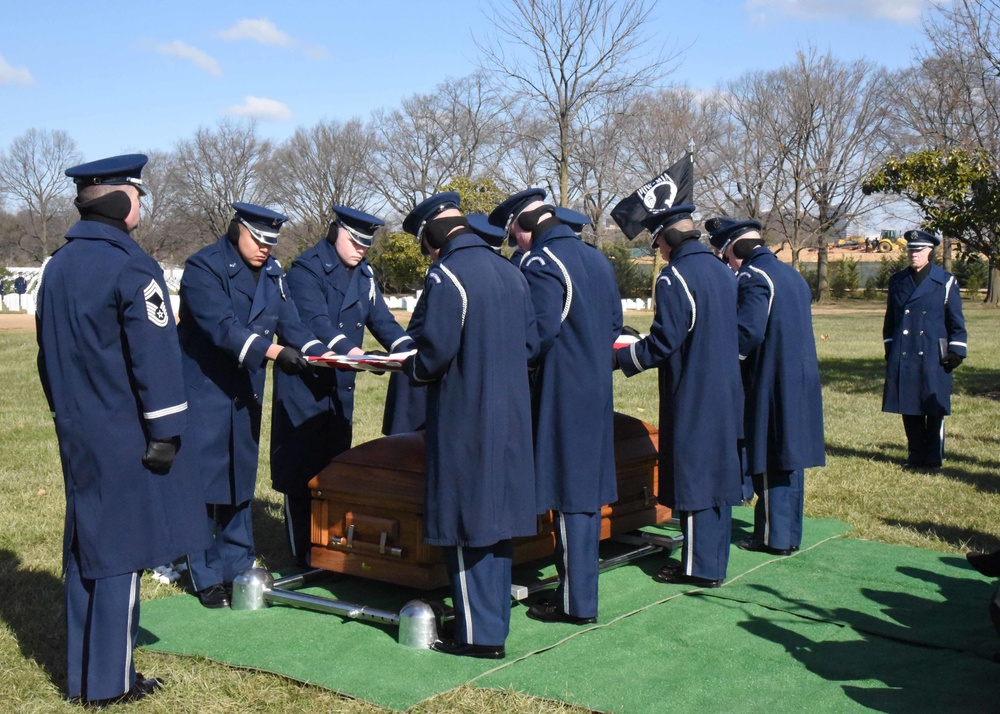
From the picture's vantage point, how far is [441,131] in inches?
2269

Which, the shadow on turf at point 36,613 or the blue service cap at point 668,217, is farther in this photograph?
the blue service cap at point 668,217

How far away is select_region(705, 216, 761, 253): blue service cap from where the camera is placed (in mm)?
6637

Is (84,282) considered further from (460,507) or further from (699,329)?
(699,329)

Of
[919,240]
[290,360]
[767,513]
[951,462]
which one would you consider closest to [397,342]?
[290,360]

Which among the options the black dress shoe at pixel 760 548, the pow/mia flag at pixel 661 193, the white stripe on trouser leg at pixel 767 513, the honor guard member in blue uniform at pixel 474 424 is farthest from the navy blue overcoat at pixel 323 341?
the black dress shoe at pixel 760 548

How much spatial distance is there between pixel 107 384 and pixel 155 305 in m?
0.34

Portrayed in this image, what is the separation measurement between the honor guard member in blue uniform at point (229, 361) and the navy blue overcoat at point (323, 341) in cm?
32

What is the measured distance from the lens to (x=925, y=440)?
9.26m

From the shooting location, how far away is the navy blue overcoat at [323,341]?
19.0ft

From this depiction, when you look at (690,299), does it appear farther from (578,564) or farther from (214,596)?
(214,596)

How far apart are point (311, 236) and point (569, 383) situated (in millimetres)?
55174

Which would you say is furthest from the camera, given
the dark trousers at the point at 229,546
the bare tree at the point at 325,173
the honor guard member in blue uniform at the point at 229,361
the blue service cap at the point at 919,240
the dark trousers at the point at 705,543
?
the bare tree at the point at 325,173

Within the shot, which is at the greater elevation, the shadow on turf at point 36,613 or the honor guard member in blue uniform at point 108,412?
the honor guard member in blue uniform at point 108,412

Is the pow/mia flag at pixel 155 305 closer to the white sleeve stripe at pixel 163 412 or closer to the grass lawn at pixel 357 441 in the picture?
the white sleeve stripe at pixel 163 412
